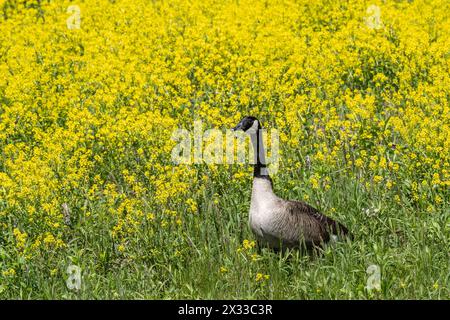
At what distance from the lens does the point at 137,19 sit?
42.1 ft

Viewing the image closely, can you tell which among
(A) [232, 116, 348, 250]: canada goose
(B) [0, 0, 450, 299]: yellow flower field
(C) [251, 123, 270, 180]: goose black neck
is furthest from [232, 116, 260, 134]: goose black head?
(B) [0, 0, 450, 299]: yellow flower field

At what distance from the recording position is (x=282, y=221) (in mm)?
7250

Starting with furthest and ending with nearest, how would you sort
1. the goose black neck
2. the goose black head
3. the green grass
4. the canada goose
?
1. the goose black head
2. the goose black neck
3. the canada goose
4. the green grass

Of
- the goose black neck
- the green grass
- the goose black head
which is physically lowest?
the green grass

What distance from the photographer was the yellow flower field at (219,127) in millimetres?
7312

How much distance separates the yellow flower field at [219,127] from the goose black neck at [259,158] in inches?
25.5

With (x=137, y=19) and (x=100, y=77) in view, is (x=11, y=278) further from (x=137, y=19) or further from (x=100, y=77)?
(x=137, y=19)

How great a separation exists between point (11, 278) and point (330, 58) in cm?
549

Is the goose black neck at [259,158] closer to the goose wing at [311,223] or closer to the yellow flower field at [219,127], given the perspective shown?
the goose wing at [311,223]

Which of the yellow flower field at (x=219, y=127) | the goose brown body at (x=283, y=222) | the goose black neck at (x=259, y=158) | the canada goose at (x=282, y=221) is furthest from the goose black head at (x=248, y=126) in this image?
the yellow flower field at (x=219, y=127)

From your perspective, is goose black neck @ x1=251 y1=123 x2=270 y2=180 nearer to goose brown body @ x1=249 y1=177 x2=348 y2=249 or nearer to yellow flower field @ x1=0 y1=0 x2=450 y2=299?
goose brown body @ x1=249 y1=177 x2=348 y2=249

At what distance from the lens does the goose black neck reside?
295 inches

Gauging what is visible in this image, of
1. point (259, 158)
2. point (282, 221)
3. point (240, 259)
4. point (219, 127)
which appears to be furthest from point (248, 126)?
point (219, 127)

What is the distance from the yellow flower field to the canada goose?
16 centimetres
